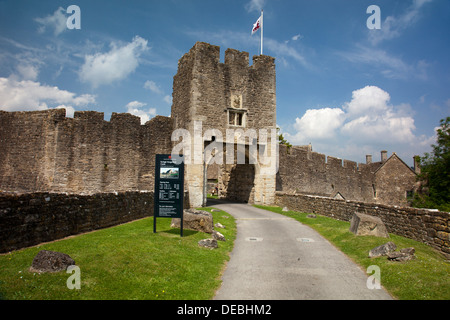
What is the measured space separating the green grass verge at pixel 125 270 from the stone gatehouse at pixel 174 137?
11400 millimetres

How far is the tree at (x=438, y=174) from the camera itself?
2306cm

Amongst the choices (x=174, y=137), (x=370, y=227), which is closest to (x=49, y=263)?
(x=370, y=227)

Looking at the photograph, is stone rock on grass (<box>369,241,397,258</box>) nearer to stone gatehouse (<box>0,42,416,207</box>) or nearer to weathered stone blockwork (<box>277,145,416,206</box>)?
stone gatehouse (<box>0,42,416,207</box>)

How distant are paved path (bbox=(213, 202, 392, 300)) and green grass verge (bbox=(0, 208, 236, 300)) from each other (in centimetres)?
51

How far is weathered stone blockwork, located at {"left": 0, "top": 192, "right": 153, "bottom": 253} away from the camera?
7.35 meters

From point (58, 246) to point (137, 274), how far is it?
115 inches

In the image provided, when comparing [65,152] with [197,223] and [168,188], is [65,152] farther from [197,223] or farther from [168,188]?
[197,223]

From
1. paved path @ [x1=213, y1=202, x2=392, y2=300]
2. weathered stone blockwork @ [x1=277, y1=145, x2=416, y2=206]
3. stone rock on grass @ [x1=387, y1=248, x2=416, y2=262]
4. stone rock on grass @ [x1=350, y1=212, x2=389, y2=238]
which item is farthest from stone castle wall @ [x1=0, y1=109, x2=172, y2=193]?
stone rock on grass @ [x1=387, y1=248, x2=416, y2=262]

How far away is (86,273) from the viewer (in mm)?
6031

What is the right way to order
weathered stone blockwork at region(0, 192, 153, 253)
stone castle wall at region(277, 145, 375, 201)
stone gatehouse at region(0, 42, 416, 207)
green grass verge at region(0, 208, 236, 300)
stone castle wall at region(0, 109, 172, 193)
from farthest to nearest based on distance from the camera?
stone castle wall at region(277, 145, 375, 201) < stone gatehouse at region(0, 42, 416, 207) < stone castle wall at region(0, 109, 172, 193) < weathered stone blockwork at region(0, 192, 153, 253) < green grass verge at region(0, 208, 236, 300)

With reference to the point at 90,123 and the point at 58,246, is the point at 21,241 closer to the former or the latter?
the point at 58,246

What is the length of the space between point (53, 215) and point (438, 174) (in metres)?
27.1

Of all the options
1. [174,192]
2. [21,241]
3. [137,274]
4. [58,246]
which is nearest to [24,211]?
[21,241]
